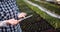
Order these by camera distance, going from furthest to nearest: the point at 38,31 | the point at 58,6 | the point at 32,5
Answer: the point at 32,5 < the point at 58,6 < the point at 38,31

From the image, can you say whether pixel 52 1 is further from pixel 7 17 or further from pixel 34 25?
pixel 7 17

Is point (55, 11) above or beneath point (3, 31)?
beneath

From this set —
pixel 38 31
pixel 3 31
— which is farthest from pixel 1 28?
pixel 38 31

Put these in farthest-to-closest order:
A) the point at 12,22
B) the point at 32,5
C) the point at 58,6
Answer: the point at 32,5 → the point at 58,6 → the point at 12,22

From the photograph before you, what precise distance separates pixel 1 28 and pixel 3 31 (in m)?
0.02

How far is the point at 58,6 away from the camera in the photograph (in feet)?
8.30

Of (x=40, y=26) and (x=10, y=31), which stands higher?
(x=10, y=31)

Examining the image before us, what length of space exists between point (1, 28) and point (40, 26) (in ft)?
5.17

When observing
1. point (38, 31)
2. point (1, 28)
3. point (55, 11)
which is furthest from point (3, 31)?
point (55, 11)

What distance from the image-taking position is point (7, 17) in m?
0.73

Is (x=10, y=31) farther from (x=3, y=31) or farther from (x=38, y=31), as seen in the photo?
(x=38, y=31)

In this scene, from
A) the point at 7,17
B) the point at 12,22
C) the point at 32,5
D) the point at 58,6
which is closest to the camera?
the point at 12,22

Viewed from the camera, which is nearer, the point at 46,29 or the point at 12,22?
the point at 12,22

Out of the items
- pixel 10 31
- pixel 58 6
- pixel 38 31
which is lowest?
pixel 38 31
